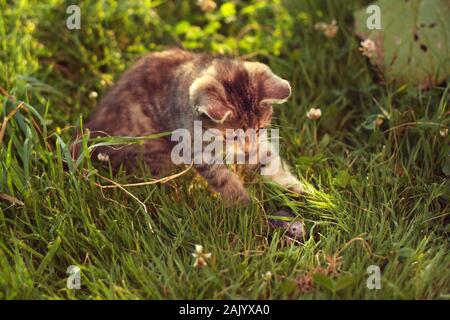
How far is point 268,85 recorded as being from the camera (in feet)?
10.8

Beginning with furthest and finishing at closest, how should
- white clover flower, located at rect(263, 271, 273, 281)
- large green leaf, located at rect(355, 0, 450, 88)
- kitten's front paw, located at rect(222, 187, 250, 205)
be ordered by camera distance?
large green leaf, located at rect(355, 0, 450, 88), kitten's front paw, located at rect(222, 187, 250, 205), white clover flower, located at rect(263, 271, 273, 281)

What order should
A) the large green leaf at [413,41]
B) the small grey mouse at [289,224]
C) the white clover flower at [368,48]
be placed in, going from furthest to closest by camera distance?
the large green leaf at [413,41], the white clover flower at [368,48], the small grey mouse at [289,224]

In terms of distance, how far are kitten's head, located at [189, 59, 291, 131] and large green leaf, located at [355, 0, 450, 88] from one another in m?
1.12

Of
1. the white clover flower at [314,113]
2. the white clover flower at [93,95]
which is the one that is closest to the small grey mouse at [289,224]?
the white clover flower at [314,113]

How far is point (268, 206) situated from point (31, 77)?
190 cm

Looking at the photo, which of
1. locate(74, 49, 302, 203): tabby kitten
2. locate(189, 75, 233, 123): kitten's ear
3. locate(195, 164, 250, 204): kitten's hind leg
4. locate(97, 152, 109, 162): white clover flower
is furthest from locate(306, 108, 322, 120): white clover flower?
locate(97, 152, 109, 162): white clover flower

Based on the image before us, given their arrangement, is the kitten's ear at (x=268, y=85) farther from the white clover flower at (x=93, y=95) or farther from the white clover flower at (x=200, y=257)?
the white clover flower at (x=93, y=95)

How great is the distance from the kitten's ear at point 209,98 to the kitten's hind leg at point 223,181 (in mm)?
432

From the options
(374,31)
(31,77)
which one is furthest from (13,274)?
(374,31)

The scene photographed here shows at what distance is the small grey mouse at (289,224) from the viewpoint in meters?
3.27

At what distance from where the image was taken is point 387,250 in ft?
9.96

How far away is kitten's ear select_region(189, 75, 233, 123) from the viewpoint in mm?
3053

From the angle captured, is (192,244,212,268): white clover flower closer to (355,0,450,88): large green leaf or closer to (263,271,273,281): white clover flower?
(263,271,273,281): white clover flower

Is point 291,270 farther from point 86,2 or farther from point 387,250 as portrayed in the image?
point 86,2
